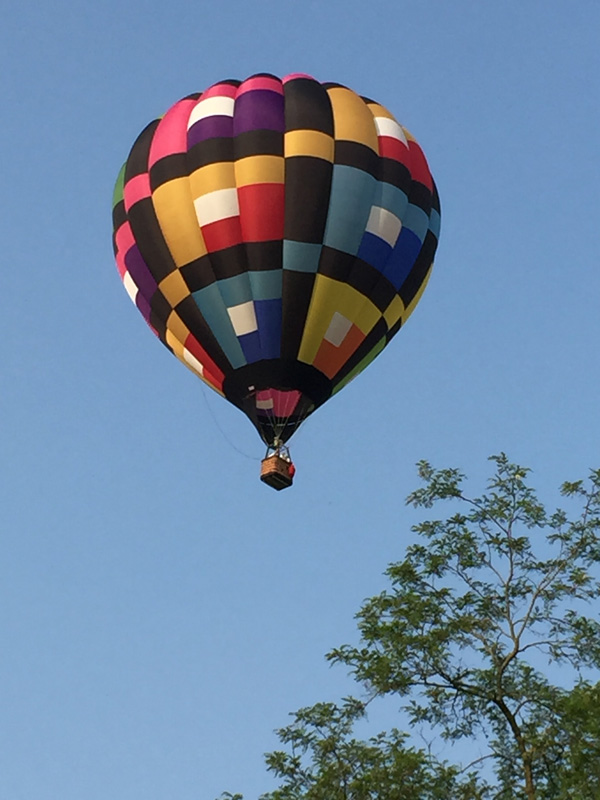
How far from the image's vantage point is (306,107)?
1093 inches

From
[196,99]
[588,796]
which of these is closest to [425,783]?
[588,796]

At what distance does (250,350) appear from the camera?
2686 cm

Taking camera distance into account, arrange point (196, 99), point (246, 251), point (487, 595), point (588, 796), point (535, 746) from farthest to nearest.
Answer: point (196, 99)
point (246, 251)
point (487, 595)
point (535, 746)
point (588, 796)

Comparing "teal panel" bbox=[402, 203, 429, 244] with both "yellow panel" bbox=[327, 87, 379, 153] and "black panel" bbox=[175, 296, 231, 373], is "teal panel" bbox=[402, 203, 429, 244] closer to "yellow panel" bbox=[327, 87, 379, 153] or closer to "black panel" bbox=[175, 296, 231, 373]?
"yellow panel" bbox=[327, 87, 379, 153]

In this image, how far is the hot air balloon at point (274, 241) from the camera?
26.7m

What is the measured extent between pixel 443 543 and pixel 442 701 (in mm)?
2392

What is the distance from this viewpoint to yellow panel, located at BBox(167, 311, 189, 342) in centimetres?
2761

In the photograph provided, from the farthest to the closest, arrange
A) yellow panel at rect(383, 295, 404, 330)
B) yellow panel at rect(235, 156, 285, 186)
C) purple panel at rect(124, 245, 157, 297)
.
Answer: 1. yellow panel at rect(383, 295, 404, 330)
2. purple panel at rect(124, 245, 157, 297)
3. yellow panel at rect(235, 156, 285, 186)

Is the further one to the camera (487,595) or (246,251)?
(246,251)

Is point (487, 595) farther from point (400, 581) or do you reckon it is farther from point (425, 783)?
point (425, 783)

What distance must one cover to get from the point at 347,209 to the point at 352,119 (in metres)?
1.96

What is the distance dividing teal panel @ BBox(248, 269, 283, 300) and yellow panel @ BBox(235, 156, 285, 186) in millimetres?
1590

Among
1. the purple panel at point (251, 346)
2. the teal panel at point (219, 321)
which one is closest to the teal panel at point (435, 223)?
the purple panel at point (251, 346)

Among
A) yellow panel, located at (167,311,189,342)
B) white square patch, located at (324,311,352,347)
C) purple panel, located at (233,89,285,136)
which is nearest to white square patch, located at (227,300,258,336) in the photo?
yellow panel, located at (167,311,189,342)
